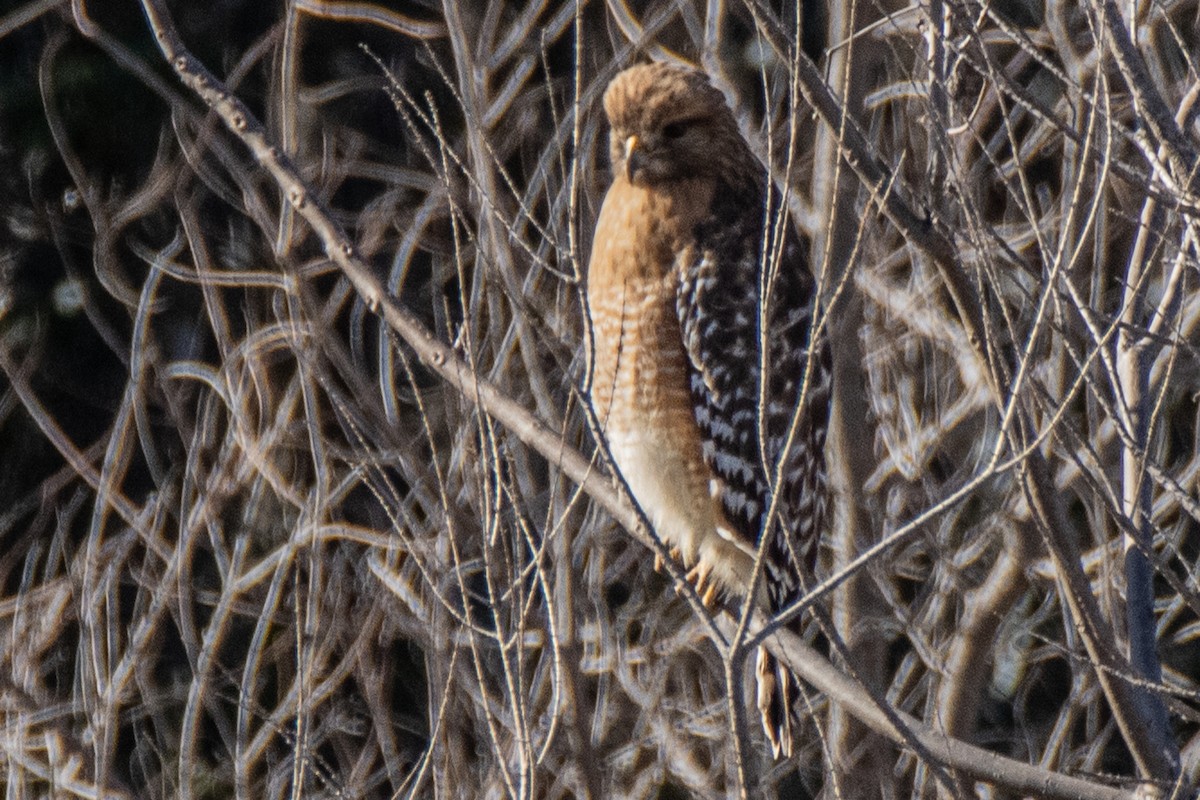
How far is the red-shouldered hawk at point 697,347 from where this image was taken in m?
3.48

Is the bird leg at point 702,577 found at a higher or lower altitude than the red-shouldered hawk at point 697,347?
lower

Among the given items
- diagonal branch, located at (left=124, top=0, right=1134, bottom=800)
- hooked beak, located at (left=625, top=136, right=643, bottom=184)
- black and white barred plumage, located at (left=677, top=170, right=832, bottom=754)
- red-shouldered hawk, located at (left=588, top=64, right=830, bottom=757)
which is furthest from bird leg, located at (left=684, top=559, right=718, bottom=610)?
hooked beak, located at (left=625, top=136, right=643, bottom=184)

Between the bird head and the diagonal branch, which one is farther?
the bird head

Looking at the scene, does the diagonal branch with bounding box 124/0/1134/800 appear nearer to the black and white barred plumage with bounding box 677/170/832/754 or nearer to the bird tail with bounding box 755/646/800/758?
the bird tail with bounding box 755/646/800/758

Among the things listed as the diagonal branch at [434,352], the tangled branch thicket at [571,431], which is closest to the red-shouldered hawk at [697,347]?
the tangled branch thicket at [571,431]

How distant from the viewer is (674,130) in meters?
3.61

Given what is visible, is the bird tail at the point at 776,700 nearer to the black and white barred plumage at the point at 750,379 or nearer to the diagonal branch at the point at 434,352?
the black and white barred plumage at the point at 750,379

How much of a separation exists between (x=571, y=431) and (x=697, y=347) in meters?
0.33

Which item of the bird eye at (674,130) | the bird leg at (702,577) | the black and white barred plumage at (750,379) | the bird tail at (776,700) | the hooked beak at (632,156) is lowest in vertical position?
the bird tail at (776,700)

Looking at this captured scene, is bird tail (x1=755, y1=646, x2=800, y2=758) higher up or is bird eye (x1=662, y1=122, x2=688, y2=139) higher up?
bird eye (x1=662, y1=122, x2=688, y2=139)

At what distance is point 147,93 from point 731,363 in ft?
14.1

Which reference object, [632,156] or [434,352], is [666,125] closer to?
[632,156]

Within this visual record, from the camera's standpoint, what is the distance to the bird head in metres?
3.42

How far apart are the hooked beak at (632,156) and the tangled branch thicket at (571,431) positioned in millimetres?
124
